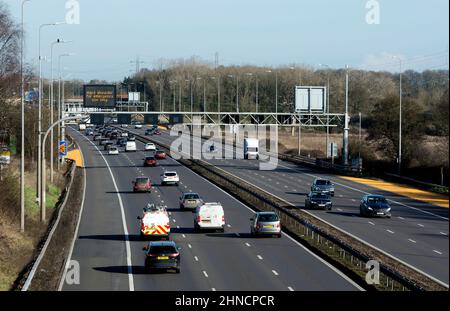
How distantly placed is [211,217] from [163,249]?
485 inches

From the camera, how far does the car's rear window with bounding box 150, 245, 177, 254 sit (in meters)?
31.2

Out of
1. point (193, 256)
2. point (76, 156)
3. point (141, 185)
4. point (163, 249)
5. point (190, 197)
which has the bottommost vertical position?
point (76, 156)

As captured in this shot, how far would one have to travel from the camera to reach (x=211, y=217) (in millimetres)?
43469

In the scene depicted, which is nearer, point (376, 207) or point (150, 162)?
point (376, 207)

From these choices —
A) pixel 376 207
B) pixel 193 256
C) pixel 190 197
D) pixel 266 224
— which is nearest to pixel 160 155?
pixel 190 197

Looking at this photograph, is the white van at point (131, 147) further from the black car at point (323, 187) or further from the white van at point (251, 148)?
the black car at point (323, 187)

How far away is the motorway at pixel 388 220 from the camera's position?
113 feet

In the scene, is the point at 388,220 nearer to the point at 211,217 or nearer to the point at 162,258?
the point at 211,217

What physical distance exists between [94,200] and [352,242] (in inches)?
1090

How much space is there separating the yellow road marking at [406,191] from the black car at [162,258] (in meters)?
20.9

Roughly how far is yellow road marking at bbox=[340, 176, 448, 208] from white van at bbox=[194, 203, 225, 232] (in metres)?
12.3

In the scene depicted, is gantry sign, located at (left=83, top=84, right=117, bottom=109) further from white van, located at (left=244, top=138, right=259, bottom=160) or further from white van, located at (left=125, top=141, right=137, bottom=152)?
white van, located at (left=125, top=141, right=137, bottom=152)

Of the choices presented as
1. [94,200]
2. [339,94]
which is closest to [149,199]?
Result: [94,200]
